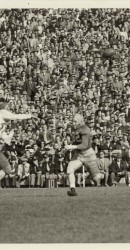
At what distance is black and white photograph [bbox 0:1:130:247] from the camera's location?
21.5m

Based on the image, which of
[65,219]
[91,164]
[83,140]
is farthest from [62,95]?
[65,219]

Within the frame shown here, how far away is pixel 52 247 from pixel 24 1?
29.3ft

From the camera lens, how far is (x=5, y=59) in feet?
82.4

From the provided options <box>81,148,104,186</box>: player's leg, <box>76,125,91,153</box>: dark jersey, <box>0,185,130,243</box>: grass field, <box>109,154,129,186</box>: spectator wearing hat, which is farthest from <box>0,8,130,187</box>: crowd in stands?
<box>0,185,130,243</box>: grass field

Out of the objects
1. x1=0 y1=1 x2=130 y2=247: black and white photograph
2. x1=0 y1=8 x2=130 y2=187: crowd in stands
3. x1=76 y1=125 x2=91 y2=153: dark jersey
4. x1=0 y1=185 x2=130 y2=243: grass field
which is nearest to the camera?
x1=0 y1=185 x2=130 y2=243: grass field

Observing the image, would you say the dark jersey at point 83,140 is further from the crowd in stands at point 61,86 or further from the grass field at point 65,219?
the crowd in stands at point 61,86

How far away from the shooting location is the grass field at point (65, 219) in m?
9.73

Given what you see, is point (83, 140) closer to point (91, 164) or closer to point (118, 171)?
point (91, 164)

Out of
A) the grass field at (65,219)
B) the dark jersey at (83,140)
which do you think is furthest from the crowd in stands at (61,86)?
the grass field at (65,219)

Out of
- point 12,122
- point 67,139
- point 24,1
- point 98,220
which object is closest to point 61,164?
point 67,139

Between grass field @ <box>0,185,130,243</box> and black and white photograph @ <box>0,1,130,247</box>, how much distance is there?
1611mm

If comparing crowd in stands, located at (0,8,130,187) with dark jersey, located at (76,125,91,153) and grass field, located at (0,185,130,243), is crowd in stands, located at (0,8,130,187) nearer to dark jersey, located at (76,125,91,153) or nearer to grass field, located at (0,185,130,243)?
dark jersey, located at (76,125,91,153)

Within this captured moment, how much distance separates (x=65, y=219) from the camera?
1163cm

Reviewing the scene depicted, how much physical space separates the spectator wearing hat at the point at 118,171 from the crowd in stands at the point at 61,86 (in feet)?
0.09
